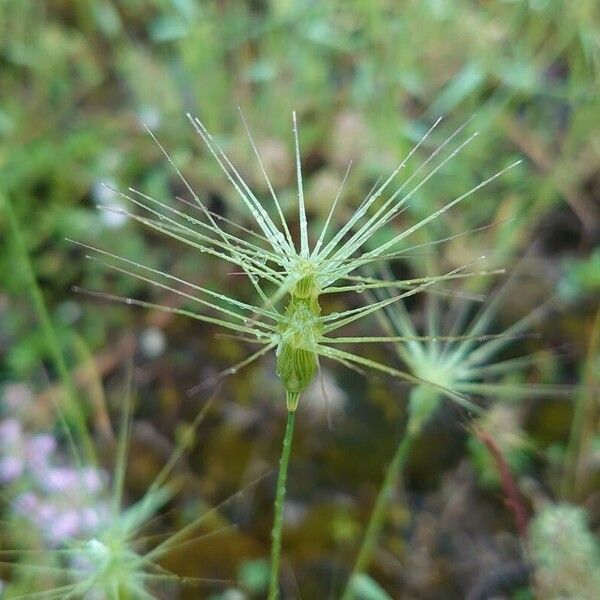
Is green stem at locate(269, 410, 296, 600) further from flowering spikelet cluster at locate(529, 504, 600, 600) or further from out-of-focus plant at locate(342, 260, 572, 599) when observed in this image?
flowering spikelet cluster at locate(529, 504, 600, 600)

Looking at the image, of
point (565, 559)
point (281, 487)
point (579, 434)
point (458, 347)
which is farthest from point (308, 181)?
point (281, 487)

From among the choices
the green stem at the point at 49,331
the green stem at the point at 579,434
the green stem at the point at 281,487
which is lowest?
the green stem at the point at 281,487

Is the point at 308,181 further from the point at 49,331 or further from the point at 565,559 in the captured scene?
the point at 565,559

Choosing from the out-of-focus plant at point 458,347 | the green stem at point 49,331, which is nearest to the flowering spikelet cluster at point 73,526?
the green stem at point 49,331

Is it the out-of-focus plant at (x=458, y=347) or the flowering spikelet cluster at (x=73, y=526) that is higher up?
the out-of-focus plant at (x=458, y=347)

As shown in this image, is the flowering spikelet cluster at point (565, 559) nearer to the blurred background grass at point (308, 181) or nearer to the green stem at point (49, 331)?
the blurred background grass at point (308, 181)

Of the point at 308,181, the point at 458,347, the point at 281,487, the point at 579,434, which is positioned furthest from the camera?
the point at 308,181

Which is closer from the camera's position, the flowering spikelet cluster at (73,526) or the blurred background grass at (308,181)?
the flowering spikelet cluster at (73,526)

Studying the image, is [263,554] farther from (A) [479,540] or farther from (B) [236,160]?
(B) [236,160]
